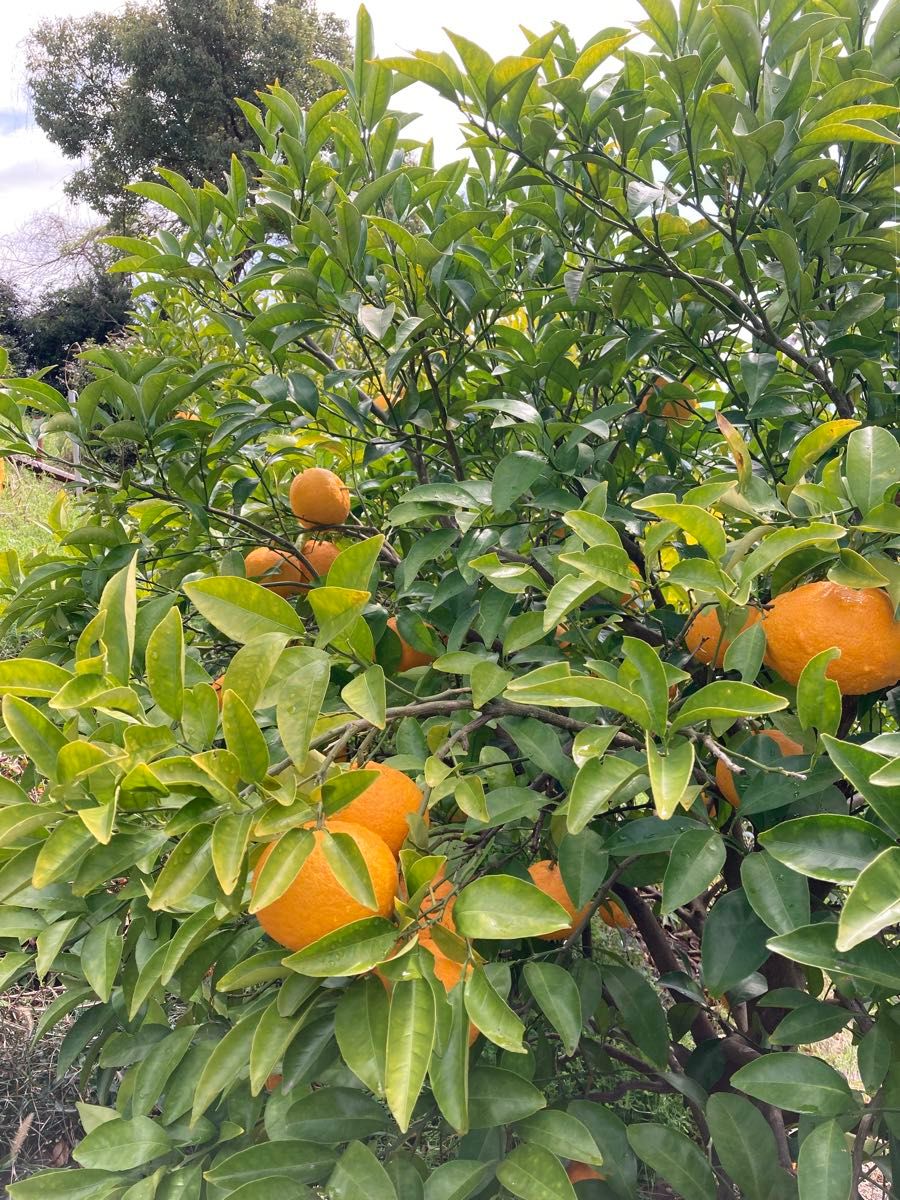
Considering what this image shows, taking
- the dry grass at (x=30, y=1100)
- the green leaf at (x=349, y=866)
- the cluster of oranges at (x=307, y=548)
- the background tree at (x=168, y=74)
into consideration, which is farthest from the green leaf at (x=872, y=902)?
the background tree at (x=168, y=74)

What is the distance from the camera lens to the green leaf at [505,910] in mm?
470

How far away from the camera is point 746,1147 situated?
2.03 feet

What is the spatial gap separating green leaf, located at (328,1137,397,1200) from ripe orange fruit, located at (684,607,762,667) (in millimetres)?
421

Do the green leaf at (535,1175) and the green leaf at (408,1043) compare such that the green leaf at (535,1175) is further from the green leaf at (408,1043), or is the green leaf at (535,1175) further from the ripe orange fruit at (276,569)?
the ripe orange fruit at (276,569)

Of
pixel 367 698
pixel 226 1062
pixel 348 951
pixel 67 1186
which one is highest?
pixel 367 698

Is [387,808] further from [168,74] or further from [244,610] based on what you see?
[168,74]

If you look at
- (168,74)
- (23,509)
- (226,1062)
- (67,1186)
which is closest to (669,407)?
(226,1062)

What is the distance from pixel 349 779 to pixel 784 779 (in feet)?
0.98

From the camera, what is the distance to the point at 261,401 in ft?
3.53

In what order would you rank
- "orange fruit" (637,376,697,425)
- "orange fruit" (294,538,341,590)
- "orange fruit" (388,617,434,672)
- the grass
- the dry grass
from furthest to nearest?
the grass < the dry grass < "orange fruit" (294,538,341,590) < "orange fruit" (637,376,697,425) < "orange fruit" (388,617,434,672)

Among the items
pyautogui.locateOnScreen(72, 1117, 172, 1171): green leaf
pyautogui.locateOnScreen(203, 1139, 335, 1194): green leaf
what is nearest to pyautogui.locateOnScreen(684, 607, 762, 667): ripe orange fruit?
pyautogui.locateOnScreen(203, 1139, 335, 1194): green leaf

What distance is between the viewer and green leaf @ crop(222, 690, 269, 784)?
1.50 ft

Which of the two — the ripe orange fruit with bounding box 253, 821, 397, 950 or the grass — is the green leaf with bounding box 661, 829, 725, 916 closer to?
the ripe orange fruit with bounding box 253, 821, 397, 950

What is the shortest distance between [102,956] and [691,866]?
1.40ft
